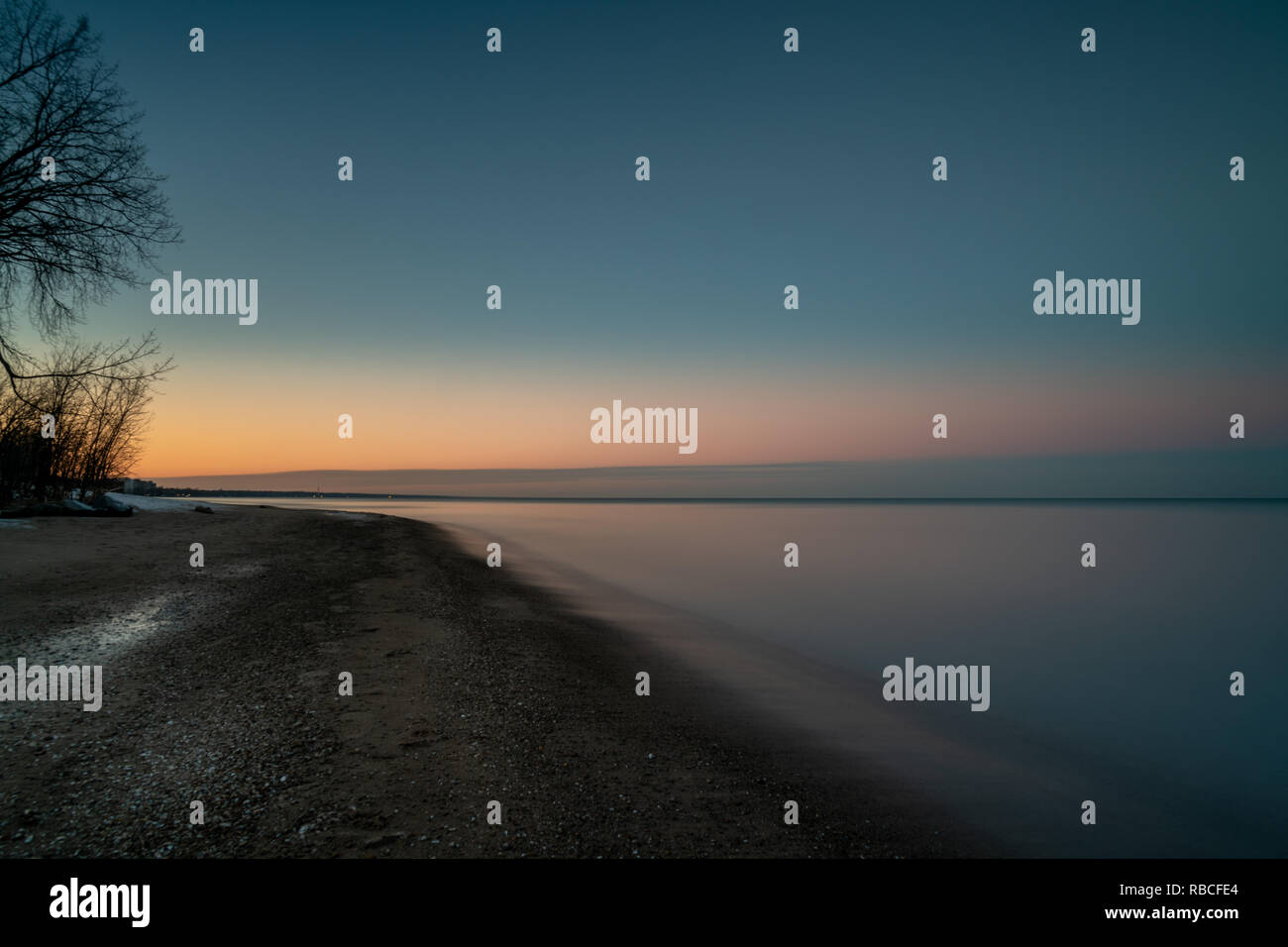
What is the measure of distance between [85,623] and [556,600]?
10288 millimetres

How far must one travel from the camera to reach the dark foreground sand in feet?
15.8

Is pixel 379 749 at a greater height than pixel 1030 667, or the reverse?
pixel 379 749

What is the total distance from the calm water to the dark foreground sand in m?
1.64

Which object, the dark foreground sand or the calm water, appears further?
the calm water

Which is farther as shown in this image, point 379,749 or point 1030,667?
point 1030,667

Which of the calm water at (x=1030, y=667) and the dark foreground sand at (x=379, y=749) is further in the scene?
the calm water at (x=1030, y=667)

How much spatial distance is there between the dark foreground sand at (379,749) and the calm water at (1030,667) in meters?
1.64

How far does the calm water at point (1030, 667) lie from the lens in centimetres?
712

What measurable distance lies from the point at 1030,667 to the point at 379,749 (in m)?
13.6

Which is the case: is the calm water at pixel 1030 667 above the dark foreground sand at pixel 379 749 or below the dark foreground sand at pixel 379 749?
below

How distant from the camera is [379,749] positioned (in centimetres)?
616

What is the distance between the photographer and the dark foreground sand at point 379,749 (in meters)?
4.80
